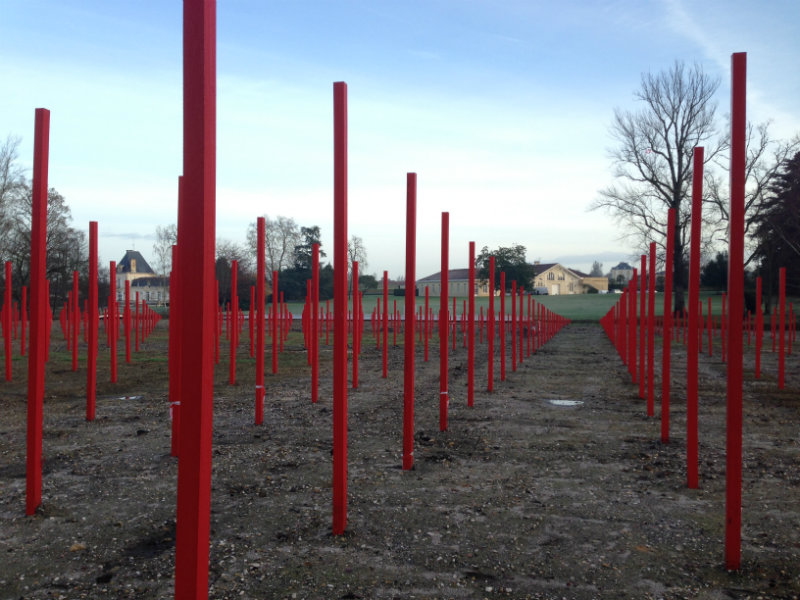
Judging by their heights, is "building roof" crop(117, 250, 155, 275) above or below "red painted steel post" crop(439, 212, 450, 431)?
above

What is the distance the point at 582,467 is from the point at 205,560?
13.9 ft

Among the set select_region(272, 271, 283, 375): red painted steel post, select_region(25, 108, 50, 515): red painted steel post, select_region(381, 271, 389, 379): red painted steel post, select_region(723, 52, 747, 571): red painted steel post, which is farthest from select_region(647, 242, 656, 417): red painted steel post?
select_region(272, 271, 283, 375): red painted steel post

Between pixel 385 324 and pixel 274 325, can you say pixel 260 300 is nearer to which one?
pixel 385 324

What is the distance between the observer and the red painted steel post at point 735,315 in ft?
10.4

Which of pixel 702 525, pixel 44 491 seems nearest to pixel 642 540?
pixel 702 525

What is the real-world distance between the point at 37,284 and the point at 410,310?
9.11ft

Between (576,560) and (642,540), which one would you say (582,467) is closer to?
(642,540)

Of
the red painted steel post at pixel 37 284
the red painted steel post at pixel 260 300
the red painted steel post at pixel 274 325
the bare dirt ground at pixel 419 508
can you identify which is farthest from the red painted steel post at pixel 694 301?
the red painted steel post at pixel 274 325

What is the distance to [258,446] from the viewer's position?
5.99 meters

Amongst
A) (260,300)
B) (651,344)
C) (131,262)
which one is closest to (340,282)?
(260,300)

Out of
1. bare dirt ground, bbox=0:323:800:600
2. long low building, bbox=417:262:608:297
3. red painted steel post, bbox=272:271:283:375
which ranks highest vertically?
long low building, bbox=417:262:608:297

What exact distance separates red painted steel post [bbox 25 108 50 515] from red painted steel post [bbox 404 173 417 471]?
2678 millimetres

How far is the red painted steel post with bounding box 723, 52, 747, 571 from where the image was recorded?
125 inches

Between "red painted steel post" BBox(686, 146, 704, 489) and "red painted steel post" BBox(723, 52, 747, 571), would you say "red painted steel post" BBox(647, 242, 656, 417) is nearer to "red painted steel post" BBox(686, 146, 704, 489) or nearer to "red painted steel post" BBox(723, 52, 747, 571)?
"red painted steel post" BBox(686, 146, 704, 489)
